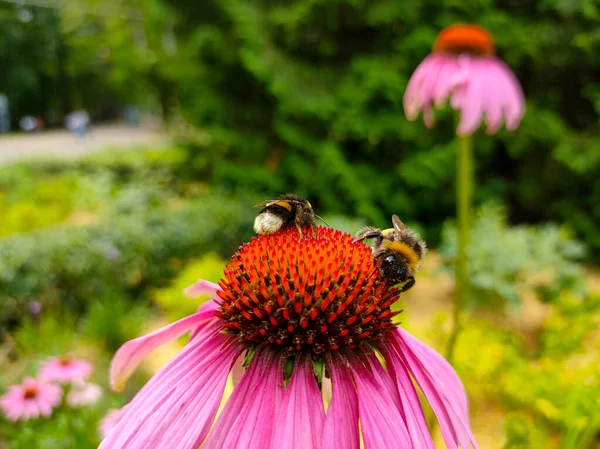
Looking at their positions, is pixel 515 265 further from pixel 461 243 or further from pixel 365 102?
pixel 365 102

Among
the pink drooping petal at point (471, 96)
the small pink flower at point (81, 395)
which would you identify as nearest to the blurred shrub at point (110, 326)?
the small pink flower at point (81, 395)

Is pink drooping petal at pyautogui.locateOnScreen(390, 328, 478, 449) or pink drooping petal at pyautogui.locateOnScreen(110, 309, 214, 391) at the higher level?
pink drooping petal at pyautogui.locateOnScreen(110, 309, 214, 391)

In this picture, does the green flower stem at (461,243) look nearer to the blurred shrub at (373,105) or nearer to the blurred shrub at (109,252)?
the blurred shrub at (109,252)

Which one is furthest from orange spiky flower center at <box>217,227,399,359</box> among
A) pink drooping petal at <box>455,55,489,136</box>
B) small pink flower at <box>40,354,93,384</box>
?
small pink flower at <box>40,354,93,384</box>

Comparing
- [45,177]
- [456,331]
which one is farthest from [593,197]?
[45,177]

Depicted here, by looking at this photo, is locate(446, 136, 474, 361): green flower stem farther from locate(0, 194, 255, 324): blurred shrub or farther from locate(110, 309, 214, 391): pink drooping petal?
locate(0, 194, 255, 324): blurred shrub

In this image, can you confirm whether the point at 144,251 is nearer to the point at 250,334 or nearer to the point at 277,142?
the point at 277,142

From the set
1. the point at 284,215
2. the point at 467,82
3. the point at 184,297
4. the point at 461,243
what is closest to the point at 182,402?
the point at 284,215
